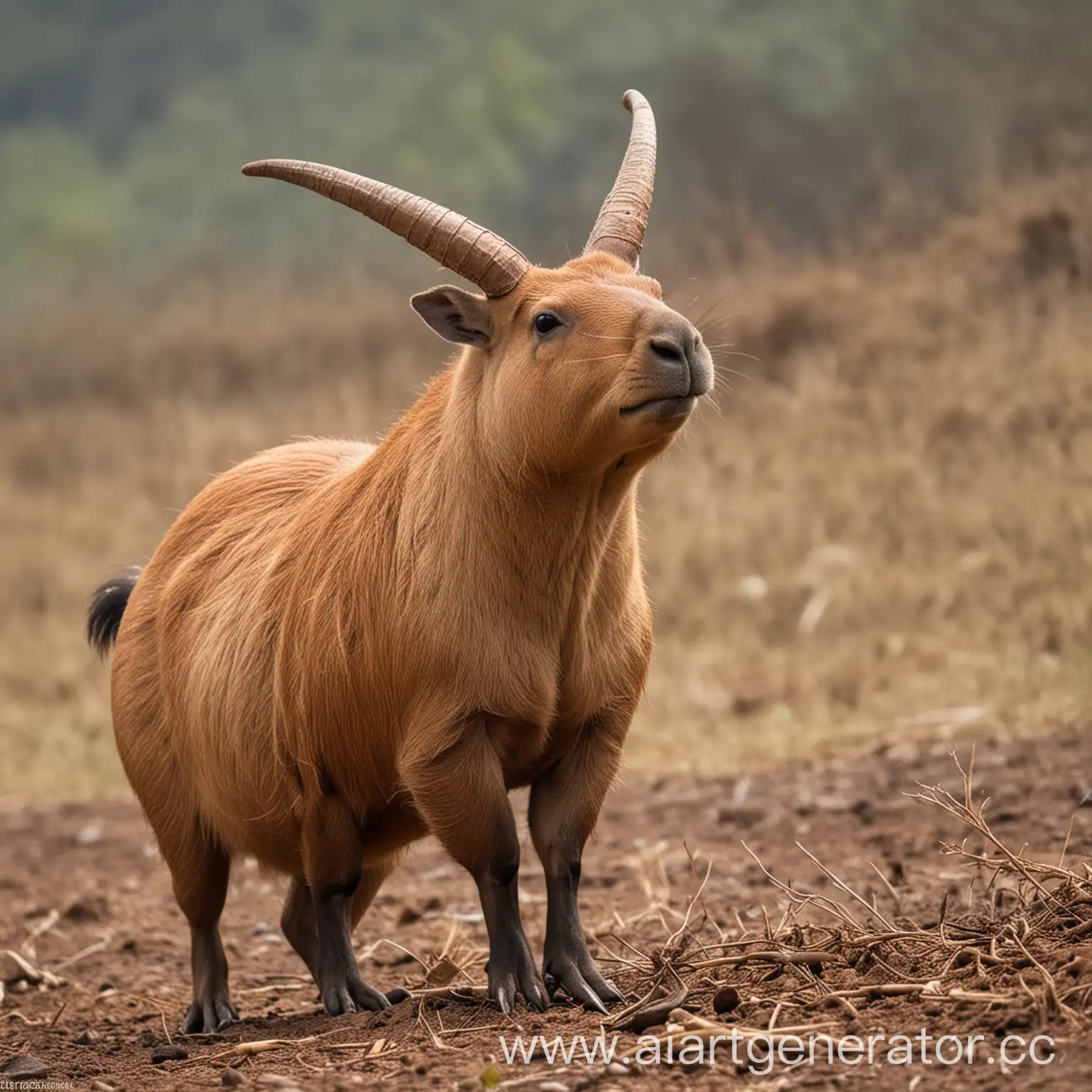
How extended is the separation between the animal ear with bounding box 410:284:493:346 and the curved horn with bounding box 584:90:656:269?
443 millimetres

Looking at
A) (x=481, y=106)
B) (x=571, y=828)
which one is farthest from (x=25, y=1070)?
(x=481, y=106)

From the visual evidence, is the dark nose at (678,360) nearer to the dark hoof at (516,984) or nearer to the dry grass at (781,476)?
the dark hoof at (516,984)

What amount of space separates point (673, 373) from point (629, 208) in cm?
113

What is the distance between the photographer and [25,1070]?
4.61 m

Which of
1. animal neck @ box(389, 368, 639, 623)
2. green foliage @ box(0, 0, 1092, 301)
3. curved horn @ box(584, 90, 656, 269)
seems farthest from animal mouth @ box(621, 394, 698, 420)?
green foliage @ box(0, 0, 1092, 301)

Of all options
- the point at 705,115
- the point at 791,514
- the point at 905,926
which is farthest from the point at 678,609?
the point at 905,926

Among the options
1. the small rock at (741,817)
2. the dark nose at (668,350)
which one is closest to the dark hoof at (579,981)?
the dark nose at (668,350)

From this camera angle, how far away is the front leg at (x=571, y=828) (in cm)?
478

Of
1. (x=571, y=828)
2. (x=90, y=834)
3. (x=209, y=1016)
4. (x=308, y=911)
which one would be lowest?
(x=90, y=834)

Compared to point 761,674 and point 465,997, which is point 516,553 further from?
point 761,674

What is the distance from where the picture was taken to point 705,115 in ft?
56.2

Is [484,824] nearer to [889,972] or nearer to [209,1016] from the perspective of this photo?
[889,972]

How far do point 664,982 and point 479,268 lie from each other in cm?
221

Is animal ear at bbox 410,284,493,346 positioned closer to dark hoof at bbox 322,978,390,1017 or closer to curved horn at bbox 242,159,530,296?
curved horn at bbox 242,159,530,296
